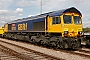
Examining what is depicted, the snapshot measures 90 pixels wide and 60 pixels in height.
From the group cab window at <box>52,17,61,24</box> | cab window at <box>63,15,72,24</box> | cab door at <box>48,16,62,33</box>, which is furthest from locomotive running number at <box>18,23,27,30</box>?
cab window at <box>63,15,72,24</box>

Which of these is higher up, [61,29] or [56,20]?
[56,20]

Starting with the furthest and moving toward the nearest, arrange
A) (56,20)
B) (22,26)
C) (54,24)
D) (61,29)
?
(22,26) → (54,24) → (56,20) → (61,29)

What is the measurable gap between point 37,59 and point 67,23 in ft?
18.7

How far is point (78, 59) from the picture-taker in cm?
1027

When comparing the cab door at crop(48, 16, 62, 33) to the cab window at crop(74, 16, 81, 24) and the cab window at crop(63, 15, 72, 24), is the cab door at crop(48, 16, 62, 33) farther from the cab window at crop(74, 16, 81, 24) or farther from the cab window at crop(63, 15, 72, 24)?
the cab window at crop(74, 16, 81, 24)

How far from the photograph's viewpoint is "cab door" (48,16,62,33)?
1453cm

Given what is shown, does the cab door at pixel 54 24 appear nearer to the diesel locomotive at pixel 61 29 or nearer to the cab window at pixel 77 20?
the diesel locomotive at pixel 61 29

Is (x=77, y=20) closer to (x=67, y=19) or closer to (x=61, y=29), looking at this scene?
(x=67, y=19)

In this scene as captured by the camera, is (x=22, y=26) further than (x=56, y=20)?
Yes

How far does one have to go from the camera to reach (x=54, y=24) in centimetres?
1513

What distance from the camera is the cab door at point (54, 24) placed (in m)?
14.5

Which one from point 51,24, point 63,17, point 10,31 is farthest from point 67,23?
point 10,31

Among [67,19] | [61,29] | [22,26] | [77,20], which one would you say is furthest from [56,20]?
[22,26]

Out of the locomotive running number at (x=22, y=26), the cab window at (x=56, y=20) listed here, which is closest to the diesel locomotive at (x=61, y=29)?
the cab window at (x=56, y=20)
